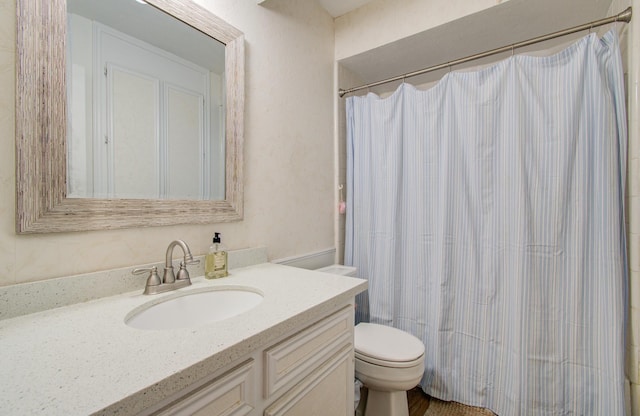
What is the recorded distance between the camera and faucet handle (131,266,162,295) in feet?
2.91

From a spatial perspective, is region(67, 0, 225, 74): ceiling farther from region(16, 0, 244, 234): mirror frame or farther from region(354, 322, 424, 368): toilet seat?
region(354, 322, 424, 368): toilet seat

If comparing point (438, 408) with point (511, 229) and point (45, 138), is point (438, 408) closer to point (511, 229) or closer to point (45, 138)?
point (511, 229)

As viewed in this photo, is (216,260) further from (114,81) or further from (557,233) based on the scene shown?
(557,233)

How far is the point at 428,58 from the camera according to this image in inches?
74.2

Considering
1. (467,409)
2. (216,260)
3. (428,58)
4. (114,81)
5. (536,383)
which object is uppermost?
(428,58)

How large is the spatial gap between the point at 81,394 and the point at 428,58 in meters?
2.27

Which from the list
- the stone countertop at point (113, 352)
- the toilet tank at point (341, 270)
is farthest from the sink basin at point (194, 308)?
the toilet tank at point (341, 270)

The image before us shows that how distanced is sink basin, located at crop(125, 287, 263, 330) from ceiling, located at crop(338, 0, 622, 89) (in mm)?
1664

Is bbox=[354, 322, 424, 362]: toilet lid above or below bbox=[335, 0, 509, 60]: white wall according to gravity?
below

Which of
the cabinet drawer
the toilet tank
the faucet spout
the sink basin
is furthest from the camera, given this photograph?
the toilet tank

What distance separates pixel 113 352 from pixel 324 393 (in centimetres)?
60

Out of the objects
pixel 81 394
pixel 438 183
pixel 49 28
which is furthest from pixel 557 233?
pixel 49 28

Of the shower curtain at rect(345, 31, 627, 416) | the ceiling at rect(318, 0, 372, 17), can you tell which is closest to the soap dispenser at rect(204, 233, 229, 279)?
the shower curtain at rect(345, 31, 627, 416)

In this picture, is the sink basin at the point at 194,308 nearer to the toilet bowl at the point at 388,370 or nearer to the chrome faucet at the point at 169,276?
the chrome faucet at the point at 169,276
